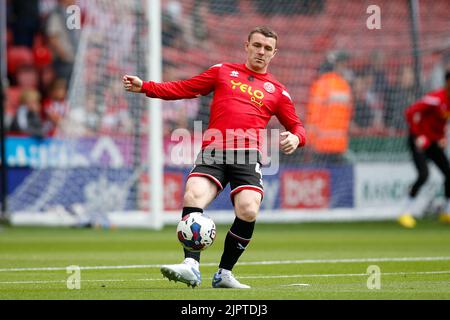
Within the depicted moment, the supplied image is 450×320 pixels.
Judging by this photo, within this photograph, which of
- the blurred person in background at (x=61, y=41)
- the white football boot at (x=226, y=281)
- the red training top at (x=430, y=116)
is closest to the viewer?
the white football boot at (x=226, y=281)

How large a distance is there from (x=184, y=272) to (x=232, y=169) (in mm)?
998

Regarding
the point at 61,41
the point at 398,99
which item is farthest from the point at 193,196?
the point at 61,41

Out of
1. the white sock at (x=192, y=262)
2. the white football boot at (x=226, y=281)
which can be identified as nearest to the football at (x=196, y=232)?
the white sock at (x=192, y=262)

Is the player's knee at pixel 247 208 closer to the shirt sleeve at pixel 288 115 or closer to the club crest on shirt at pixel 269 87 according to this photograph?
the shirt sleeve at pixel 288 115

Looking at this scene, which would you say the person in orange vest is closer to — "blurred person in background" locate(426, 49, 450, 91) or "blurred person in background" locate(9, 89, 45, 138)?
"blurred person in background" locate(426, 49, 450, 91)

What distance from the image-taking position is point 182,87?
27.8 ft

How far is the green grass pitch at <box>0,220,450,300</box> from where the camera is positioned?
24.7ft

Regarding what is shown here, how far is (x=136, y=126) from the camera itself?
18312mm

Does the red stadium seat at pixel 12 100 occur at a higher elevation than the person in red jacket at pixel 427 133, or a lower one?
higher

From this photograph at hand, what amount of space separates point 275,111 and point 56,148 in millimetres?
10754

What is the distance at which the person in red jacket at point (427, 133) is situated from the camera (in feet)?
57.1

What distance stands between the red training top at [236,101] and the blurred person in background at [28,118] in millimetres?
11065

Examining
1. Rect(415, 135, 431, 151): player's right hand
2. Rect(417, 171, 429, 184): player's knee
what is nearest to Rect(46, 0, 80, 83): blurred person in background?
Rect(415, 135, 431, 151): player's right hand
